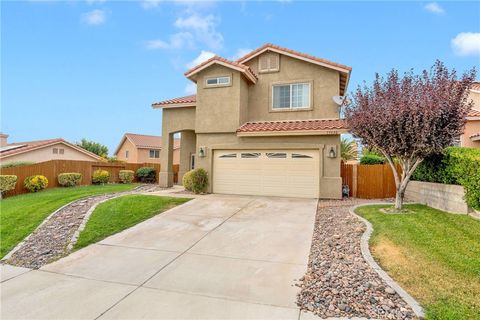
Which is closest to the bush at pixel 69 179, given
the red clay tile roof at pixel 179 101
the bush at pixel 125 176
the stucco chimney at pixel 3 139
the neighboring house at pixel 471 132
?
the bush at pixel 125 176

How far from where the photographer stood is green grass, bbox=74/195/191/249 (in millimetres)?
8078

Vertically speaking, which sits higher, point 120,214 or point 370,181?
point 370,181

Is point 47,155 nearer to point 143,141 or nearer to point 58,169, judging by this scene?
point 58,169

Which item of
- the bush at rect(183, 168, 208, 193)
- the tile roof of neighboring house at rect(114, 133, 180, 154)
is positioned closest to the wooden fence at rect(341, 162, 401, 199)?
the bush at rect(183, 168, 208, 193)

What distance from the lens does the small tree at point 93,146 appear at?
161 feet

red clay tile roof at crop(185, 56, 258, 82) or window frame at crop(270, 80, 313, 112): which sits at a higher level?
red clay tile roof at crop(185, 56, 258, 82)

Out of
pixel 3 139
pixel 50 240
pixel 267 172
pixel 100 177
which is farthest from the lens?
pixel 3 139

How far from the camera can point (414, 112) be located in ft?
27.9

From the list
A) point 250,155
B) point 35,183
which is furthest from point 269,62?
point 35,183

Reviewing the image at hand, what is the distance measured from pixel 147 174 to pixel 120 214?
12768 mm

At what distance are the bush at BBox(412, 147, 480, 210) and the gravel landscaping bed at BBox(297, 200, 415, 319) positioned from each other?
3442 mm

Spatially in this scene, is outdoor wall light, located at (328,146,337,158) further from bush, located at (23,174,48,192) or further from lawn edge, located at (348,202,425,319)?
bush, located at (23,174,48,192)

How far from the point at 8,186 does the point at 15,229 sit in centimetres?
994

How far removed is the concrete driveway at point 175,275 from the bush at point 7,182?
12.7 m
